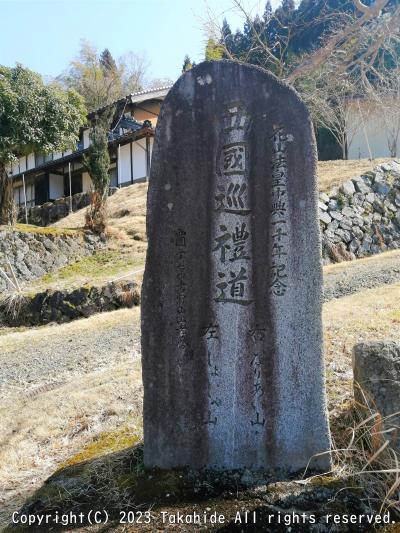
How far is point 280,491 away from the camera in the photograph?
121 inches

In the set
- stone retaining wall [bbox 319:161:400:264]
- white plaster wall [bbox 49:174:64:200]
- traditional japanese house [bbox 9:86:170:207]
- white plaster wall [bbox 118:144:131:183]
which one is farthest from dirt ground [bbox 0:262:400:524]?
white plaster wall [bbox 49:174:64:200]

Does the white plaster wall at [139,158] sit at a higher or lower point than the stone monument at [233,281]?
higher

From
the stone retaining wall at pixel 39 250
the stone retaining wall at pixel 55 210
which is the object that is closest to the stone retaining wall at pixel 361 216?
the stone retaining wall at pixel 39 250

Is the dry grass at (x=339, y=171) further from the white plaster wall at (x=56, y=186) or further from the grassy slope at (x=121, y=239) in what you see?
the white plaster wall at (x=56, y=186)

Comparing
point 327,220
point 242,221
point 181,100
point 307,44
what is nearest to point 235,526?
point 242,221

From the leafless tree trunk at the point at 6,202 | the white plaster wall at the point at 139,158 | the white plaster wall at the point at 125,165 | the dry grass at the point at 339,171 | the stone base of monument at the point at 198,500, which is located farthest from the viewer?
the white plaster wall at the point at 125,165

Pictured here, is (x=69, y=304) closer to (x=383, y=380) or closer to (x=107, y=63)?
(x=383, y=380)

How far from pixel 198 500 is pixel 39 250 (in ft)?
47.7

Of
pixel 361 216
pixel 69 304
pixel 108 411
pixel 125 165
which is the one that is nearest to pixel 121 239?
pixel 69 304

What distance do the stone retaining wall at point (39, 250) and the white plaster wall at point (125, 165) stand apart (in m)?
8.74

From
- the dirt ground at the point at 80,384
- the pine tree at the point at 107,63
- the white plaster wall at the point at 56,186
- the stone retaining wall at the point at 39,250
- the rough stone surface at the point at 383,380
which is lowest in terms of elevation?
the dirt ground at the point at 80,384

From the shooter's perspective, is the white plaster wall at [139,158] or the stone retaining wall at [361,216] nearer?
the stone retaining wall at [361,216]

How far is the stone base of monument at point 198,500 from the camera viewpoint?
2.84m

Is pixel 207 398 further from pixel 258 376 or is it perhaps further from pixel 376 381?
pixel 376 381
